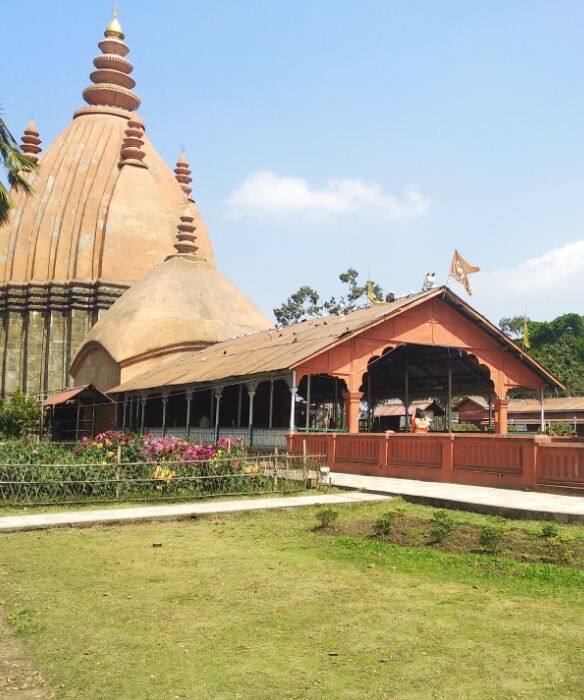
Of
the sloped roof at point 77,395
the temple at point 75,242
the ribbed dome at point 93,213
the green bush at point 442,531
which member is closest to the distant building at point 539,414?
the sloped roof at point 77,395

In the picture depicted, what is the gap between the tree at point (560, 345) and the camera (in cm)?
5466

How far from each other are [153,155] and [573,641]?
46303 millimetres

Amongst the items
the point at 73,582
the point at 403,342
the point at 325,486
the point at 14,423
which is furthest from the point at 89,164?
the point at 73,582

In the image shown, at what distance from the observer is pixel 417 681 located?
416 cm

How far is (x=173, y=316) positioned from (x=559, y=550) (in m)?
25.9

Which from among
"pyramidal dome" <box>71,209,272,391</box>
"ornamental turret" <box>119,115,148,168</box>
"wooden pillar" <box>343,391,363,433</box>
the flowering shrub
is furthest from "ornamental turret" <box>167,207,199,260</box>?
the flowering shrub

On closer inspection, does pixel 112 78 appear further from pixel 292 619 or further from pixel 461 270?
pixel 292 619

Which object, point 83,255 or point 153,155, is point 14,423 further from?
point 153,155

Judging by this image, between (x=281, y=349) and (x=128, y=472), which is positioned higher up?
(x=281, y=349)

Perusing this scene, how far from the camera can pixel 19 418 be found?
32594mm

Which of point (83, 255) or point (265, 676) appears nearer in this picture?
point (265, 676)

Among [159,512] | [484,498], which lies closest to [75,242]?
[159,512]

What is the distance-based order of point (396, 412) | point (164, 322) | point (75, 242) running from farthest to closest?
point (396, 412), point (75, 242), point (164, 322)

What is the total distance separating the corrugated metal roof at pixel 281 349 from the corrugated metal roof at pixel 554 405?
15.1 meters
